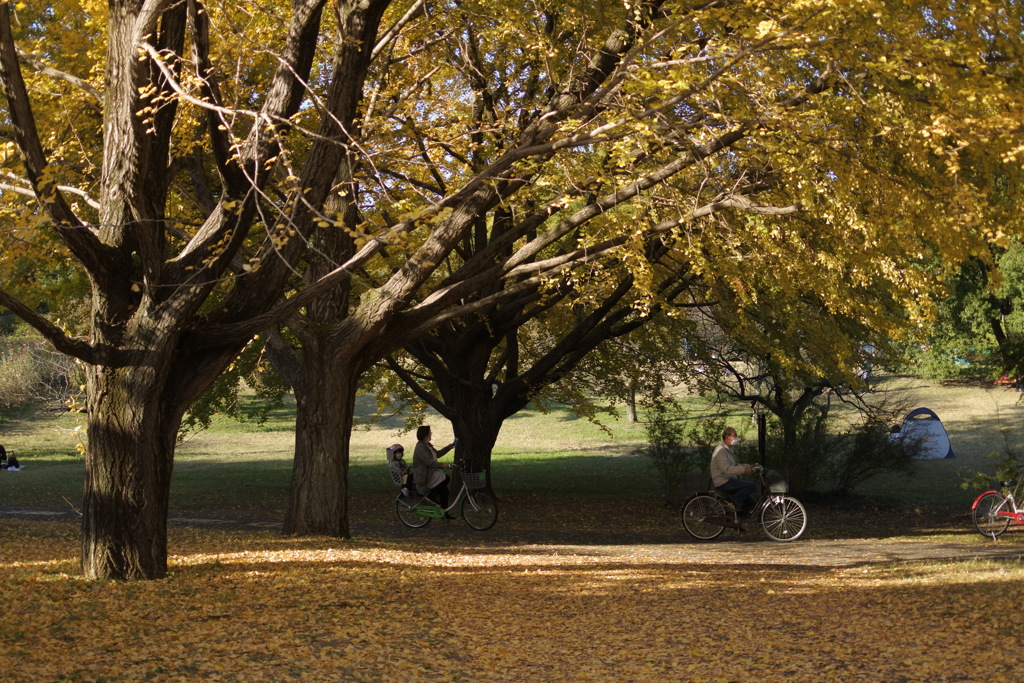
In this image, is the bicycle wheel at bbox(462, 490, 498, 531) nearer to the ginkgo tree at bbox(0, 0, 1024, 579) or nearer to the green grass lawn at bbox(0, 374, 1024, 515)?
the ginkgo tree at bbox(0, 0, 1024, 579)

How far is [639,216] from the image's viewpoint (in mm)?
11695

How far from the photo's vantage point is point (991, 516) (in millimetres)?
14867

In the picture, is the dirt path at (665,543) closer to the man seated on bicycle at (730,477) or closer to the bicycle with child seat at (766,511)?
the bicycle with child seat at (766,511)

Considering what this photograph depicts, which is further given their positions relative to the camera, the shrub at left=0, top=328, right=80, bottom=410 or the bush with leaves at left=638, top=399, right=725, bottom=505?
the shrub at left=0, top=328, right=80, bottom=410

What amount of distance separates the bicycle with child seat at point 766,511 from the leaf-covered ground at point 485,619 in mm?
3157

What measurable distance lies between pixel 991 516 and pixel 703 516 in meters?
4.30

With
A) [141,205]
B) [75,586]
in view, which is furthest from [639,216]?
[75,586]

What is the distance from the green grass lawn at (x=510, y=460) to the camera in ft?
79.0

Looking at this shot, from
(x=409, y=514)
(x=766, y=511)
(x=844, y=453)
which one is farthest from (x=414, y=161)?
(x=844, y=453)

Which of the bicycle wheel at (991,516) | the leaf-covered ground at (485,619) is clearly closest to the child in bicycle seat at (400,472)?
the leaf-covered ground at (485,619)

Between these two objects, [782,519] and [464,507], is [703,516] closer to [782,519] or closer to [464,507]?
[782,519]

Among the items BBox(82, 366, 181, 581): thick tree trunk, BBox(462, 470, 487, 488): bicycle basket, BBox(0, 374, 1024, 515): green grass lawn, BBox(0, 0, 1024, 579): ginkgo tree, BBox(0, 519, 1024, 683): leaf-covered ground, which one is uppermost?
BBox(0, 0, 1024, 579): ginkgo tree

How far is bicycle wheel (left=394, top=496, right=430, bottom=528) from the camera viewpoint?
15.9 metres

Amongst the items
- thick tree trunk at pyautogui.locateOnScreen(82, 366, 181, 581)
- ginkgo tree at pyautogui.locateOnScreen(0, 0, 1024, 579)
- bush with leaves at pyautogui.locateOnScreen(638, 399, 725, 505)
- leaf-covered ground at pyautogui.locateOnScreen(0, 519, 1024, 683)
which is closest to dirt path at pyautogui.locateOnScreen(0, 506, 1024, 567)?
leaf-covered ground at pyautogui.locateOnScreen(0, 519, 1024, 683)
